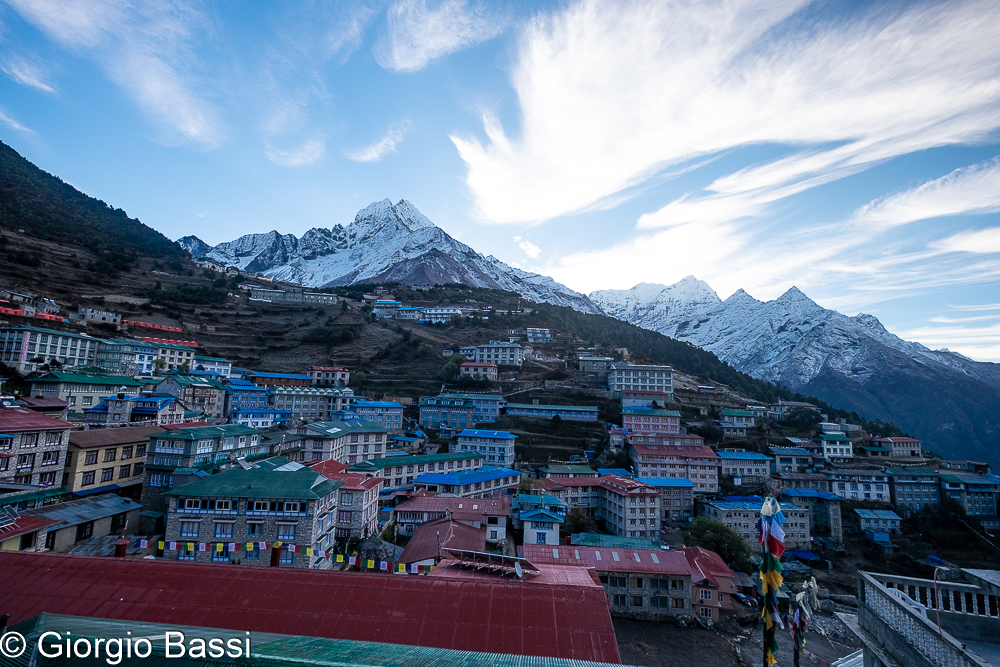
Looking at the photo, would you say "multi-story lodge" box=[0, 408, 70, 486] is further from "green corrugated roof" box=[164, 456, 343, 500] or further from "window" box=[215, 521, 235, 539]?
"window" box=[215, 521, 235, 539]

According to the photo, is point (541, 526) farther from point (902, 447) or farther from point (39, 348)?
point (902, 447)

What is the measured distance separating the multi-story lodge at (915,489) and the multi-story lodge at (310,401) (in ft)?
201

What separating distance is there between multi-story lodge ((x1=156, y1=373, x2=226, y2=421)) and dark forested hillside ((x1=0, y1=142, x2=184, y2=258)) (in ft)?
216

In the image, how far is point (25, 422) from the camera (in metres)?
23.9

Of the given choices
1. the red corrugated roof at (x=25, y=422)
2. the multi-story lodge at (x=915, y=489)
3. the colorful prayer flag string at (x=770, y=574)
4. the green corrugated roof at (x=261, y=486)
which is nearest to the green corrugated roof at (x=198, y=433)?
the red corrugated roof at (x=25, y=422)

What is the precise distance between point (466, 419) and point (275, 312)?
55.7 metres

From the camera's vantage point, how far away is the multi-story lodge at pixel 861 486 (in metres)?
49.6

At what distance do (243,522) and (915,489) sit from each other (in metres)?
63.8

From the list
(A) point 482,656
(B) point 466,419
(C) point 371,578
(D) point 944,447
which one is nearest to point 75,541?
(C) point 371,578

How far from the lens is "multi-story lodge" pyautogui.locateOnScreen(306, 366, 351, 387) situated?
67.1 meters

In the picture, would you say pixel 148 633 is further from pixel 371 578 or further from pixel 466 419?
pixel 466 419

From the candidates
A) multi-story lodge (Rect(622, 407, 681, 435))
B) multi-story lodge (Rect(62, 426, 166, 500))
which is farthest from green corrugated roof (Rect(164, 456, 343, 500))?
multi-story lodge (Rect(622, 407, 681, 435))

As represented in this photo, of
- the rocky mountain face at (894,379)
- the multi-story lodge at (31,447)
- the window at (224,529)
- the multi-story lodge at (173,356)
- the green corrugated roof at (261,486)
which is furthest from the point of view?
the rocky mountain face at (894,379)

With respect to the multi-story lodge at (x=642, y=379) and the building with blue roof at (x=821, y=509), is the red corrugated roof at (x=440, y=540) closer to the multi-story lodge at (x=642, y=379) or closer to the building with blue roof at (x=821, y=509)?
the building with blue roof at (x=821, y=509)
